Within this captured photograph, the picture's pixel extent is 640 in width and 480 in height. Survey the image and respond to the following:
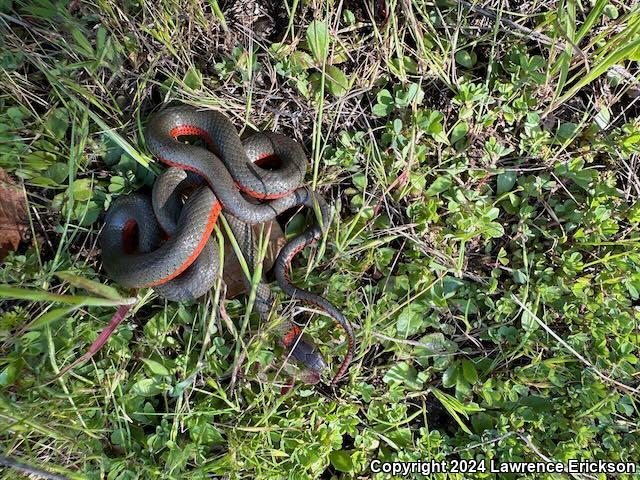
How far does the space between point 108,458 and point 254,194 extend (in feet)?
7.18

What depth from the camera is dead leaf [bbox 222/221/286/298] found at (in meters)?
3.66

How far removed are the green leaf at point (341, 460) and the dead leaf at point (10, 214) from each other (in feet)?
9.49

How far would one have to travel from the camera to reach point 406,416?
3803 mm

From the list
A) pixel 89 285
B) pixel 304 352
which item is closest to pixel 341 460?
pixel 304 352

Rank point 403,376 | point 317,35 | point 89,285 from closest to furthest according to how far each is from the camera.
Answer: point 89,285 → point 317,35 → point 403,376

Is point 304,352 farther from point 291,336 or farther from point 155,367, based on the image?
point 155,367

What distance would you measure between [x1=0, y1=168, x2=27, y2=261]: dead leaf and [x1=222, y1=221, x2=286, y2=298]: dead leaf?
155cm

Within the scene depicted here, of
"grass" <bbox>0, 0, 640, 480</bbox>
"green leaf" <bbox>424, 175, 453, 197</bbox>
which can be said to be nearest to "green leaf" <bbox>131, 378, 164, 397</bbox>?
"grass" <bbox>0, 0, 640, 480</bbox>

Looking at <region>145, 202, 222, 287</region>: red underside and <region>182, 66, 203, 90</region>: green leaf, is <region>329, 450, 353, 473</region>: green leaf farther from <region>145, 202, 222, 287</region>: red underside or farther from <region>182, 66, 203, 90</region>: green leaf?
<region>182, 66, 203, 90</region>: green leaf

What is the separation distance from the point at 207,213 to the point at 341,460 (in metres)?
2.11

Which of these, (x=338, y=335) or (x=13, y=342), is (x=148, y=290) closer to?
(x=13, y=342)

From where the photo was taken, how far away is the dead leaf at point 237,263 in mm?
3658

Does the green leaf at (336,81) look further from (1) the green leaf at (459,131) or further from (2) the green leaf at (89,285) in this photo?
(2) the green leaf at (89,285)

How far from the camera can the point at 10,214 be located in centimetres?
361
